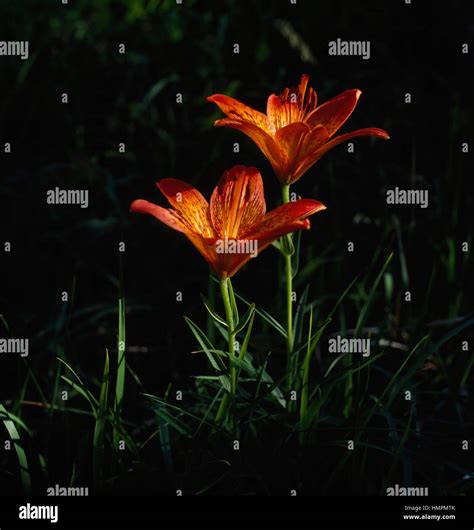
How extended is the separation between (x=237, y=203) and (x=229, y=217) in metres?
0.03

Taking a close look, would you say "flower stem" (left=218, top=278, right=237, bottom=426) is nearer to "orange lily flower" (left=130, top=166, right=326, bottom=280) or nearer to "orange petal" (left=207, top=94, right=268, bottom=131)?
"orange lily flower" (left=130, top=166, right=326, bottom=280)

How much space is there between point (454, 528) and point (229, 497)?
0.42m

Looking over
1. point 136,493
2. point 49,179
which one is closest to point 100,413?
point 136,493

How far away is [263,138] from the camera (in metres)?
1.37

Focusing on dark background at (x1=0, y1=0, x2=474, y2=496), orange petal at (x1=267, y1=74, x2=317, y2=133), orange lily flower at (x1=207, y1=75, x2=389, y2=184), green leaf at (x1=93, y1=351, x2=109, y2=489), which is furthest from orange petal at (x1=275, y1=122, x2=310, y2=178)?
dark background at (x1=0, y1=0, x2=474, y2=496)

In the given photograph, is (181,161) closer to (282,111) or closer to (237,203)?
(282,111)

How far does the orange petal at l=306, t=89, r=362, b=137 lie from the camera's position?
4.63 ft

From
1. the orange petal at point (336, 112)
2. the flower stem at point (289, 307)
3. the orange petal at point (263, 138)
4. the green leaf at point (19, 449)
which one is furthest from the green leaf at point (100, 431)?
the orange petal at point (336, 112)

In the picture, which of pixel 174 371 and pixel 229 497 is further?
pixel 174 371

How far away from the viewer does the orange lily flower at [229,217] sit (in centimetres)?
125

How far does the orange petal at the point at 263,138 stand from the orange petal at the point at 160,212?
19 centimetres

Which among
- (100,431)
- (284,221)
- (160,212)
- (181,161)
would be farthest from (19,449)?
(181,161)

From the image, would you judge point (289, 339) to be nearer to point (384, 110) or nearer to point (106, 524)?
point (106, 524)

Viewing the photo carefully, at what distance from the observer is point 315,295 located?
7.70 ft
